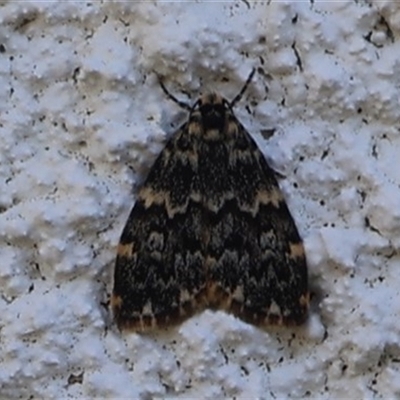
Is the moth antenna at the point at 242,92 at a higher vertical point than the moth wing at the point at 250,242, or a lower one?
higher

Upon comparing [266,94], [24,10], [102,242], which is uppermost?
[24,10]

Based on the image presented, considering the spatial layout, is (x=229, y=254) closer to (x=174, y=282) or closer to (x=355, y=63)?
(x=174, y=282)

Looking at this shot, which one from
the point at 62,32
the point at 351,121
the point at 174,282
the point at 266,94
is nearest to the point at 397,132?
the point at 351,121

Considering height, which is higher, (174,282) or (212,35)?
(212,35)

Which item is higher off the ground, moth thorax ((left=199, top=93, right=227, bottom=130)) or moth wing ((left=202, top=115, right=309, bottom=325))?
moth thorax ((left=199, top=93, right=227, bottom=130))

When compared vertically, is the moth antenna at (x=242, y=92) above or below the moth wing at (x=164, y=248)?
above
